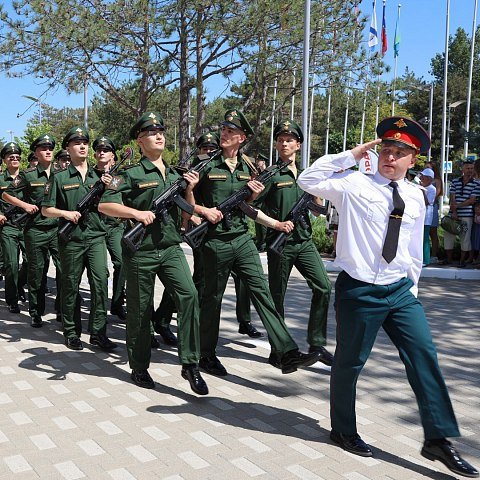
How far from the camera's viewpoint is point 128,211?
4770mm

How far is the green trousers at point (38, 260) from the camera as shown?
23.4ft

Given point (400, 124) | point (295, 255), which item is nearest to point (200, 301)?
point (295, 255)

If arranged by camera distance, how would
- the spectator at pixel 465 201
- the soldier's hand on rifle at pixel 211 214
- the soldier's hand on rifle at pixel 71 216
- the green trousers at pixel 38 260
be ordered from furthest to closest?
the spectator at pixel 465 201 → the green trousers at pixel 38 260 → the soldier's hand on rifle at pixel 71 216 → the soldier's hand on rifle at pixel 211 214

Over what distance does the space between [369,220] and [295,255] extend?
2.01 meters

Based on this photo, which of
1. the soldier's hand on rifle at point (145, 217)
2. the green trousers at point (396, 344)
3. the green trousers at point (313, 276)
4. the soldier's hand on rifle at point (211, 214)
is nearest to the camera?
the green trousers at point (396, 344)

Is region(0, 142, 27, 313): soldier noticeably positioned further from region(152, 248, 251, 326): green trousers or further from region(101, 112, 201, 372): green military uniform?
region(101, 112, 201, 372): green military uniform

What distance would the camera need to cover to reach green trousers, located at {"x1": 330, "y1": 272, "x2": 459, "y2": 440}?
3500 mm

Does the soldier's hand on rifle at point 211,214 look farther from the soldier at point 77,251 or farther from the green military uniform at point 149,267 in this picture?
the soldier at point 77,251

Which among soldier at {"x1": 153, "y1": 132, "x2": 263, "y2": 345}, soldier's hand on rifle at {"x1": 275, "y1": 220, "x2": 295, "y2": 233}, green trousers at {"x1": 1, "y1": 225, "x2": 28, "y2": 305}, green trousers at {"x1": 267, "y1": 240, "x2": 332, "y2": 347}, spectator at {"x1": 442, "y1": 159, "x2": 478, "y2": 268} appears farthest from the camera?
spectator at {"x1": 442, "y1": 159, "x2": 478, "y2": 268}

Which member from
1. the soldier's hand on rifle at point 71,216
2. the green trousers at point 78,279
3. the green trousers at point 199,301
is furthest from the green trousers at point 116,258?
the soldier's hand on rifle at point 71,216

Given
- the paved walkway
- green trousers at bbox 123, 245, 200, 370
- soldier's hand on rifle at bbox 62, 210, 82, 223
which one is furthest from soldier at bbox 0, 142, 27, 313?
green trousers at bbox 123, 245, 200, 370

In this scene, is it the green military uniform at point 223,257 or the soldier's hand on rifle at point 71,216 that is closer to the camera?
the green military uniform at point 223,257

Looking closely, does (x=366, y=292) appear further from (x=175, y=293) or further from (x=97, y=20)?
(x=97, y=20)

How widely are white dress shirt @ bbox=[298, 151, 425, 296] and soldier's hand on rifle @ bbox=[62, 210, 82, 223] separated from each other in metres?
3.05
